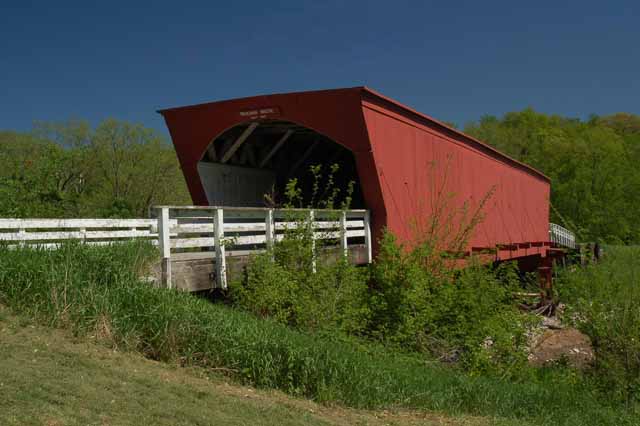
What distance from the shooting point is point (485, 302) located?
37.0ft

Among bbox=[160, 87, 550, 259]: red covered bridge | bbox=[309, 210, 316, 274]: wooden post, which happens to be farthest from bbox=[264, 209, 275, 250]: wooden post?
bbox=[160, 87, 550, 259]: red covered bridge

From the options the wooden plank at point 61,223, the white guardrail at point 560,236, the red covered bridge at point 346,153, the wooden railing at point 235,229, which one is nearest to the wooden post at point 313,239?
the wooden railing at point 235,229

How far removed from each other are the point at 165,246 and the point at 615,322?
7.37m

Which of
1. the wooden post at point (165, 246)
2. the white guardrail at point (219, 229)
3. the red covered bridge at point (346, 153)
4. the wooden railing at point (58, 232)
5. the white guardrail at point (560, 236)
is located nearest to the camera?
the wooden post at point (165, 246)

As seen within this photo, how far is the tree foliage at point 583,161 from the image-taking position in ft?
135

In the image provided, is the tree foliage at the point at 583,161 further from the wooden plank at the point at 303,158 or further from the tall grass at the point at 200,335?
the tall grass at the point at 200,335

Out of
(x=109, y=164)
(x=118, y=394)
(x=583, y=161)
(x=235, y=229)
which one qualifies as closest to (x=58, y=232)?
(x=235, y=229)

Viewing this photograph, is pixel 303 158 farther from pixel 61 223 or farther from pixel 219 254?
pixel 219 254

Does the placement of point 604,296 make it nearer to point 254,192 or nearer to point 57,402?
point 254,192

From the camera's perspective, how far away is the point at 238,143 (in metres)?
14.4

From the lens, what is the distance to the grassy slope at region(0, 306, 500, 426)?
4.82 m

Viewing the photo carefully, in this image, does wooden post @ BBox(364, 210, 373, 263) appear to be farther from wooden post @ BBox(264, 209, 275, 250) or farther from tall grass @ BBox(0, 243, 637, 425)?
tall grass @ BBox(0, 243, 637, 425)

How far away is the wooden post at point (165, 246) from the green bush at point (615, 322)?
682 centimetres

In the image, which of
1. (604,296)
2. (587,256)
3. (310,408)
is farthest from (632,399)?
(310,408)
